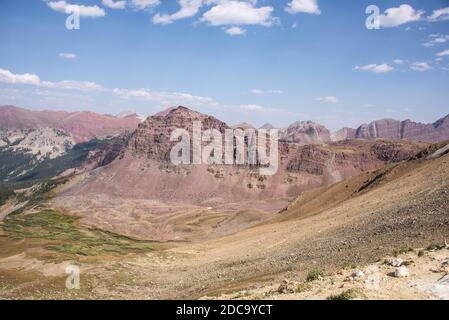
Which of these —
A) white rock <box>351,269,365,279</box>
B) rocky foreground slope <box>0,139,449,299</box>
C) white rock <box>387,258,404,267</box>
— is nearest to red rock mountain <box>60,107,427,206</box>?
rocky foreground slope <box>0,139,449,299</box>

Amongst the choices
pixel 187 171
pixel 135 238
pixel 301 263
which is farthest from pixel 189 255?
pixel 187 171

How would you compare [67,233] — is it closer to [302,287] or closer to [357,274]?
[302,287]

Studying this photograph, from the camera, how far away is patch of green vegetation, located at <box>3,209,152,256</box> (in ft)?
322

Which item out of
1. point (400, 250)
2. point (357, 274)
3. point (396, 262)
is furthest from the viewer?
point (400, 250)

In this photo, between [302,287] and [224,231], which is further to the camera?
[224,231]

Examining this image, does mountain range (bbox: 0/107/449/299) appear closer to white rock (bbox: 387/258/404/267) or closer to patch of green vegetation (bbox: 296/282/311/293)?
patch of green vegetation (bbox: 296/282/311/293)

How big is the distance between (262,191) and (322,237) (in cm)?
14552

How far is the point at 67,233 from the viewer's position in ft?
396

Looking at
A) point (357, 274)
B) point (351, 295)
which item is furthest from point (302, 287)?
point (351, 295)

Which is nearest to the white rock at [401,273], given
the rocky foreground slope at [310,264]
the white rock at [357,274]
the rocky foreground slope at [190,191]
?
the rocky foreground slope at [310,264]

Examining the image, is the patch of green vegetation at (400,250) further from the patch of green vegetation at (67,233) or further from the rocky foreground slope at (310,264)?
the patch of green vegetation at (67,233)

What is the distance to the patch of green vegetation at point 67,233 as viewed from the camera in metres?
98.2

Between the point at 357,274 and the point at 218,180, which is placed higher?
the point at 357,274
